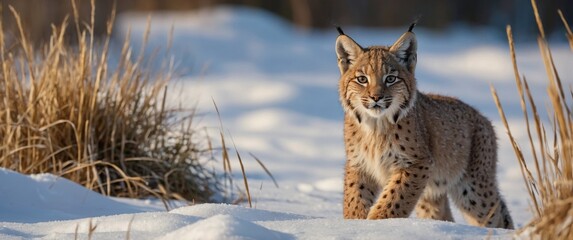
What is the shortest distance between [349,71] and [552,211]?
5.93ft

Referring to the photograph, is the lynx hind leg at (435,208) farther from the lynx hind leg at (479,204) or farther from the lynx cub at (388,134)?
the lynx cub at (388,134)

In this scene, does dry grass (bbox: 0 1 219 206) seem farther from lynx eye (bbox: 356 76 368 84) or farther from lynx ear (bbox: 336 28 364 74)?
lynx eye (bbox: 356 76 368 84)

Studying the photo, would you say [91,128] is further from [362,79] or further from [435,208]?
[435,208]

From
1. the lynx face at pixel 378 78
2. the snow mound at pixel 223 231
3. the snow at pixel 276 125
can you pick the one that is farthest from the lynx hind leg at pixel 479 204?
the snow mound at pixel 223 231

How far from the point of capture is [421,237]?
313 cm

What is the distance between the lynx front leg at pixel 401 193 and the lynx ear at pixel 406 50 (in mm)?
504

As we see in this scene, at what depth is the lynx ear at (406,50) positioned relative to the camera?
4.61 metres

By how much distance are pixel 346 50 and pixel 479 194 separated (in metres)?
1.14

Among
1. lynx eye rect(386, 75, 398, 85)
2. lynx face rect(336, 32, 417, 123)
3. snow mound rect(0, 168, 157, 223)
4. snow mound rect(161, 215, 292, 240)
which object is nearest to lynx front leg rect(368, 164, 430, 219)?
lynx face rect(336, 32, 417, 123)

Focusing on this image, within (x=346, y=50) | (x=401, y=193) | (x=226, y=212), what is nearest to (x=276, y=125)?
(x=346, y=50)

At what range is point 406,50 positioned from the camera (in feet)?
15.4

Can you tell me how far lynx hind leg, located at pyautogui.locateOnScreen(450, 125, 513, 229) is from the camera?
5156 millimetres

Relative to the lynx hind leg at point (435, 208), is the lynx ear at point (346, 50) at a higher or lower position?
higher

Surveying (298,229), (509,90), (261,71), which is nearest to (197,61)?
(261,71)
